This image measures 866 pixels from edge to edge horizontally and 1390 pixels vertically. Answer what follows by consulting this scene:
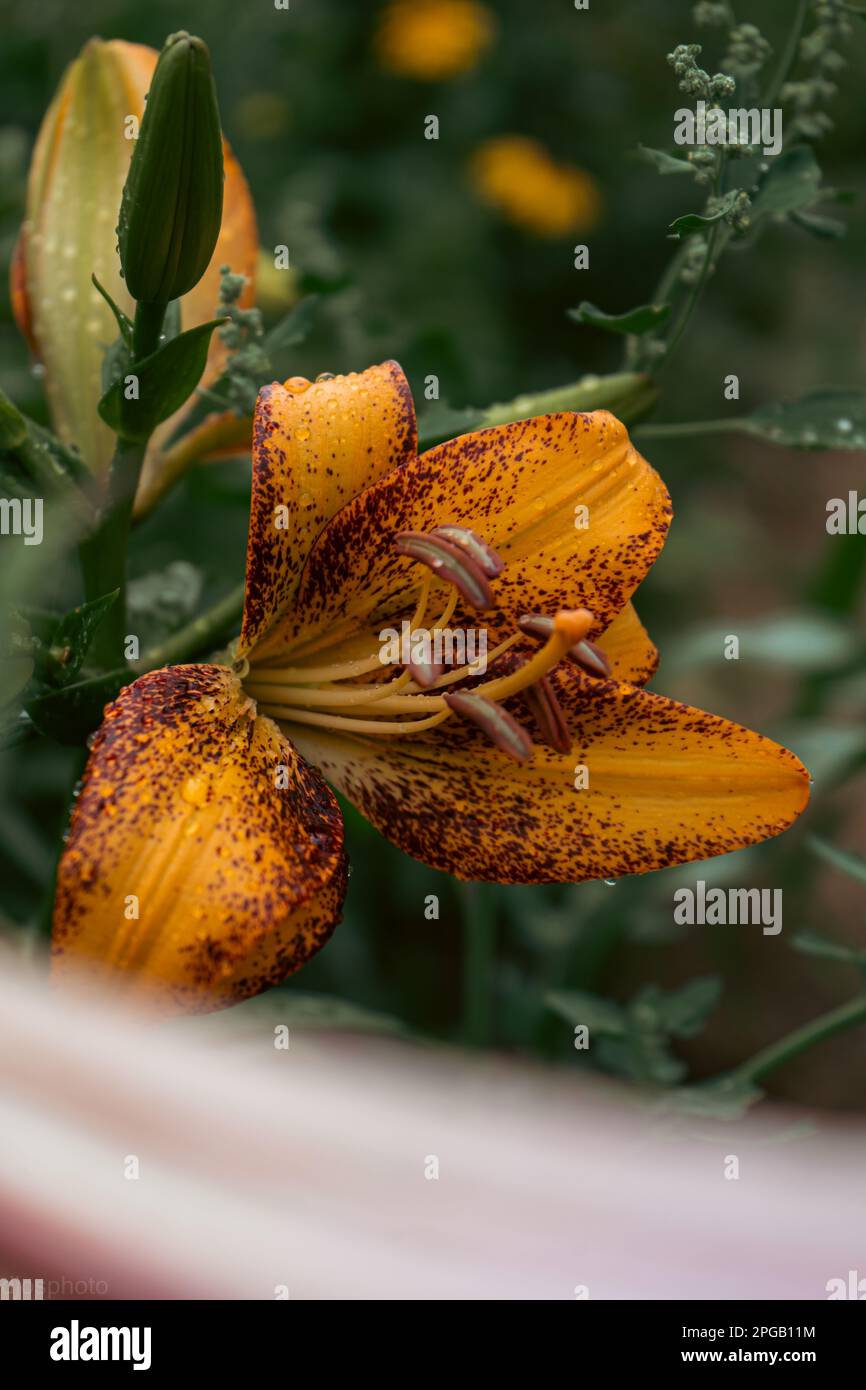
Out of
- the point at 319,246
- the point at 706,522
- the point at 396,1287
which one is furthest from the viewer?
the point at 706,522

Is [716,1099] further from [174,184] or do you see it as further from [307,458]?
[174,184]

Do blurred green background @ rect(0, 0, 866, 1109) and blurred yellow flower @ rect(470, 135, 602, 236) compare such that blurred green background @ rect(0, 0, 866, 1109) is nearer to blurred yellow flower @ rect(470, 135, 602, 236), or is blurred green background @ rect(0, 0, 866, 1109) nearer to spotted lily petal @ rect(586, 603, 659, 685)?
blurred yellow flower @ rect(470, 135, 602, 236)

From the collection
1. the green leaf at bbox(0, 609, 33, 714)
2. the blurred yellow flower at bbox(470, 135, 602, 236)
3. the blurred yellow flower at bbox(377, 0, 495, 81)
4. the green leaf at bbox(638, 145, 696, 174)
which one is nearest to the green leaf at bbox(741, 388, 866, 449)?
the green leaf at bbox(638, 145, 696, 174)

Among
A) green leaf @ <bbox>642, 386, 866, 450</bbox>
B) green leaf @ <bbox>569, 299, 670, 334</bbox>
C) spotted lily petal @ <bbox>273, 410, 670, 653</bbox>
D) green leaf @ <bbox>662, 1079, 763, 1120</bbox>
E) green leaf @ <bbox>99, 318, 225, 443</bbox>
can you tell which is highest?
green leaf @ <bbox>569, 299, 670, 334</bbox>

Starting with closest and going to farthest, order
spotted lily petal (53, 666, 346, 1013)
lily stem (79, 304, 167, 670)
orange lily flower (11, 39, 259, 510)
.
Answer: spotted lily petal (53, 666, 346, 1013), lily stem (79, 304, 167, 670), orange lily flower (11, 39, 259, 510)

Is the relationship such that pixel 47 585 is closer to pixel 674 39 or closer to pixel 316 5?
pixel 316 5

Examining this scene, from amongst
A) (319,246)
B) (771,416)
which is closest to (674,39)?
(319,246)

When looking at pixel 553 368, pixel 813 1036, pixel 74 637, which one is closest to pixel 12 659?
pixel 74 637
